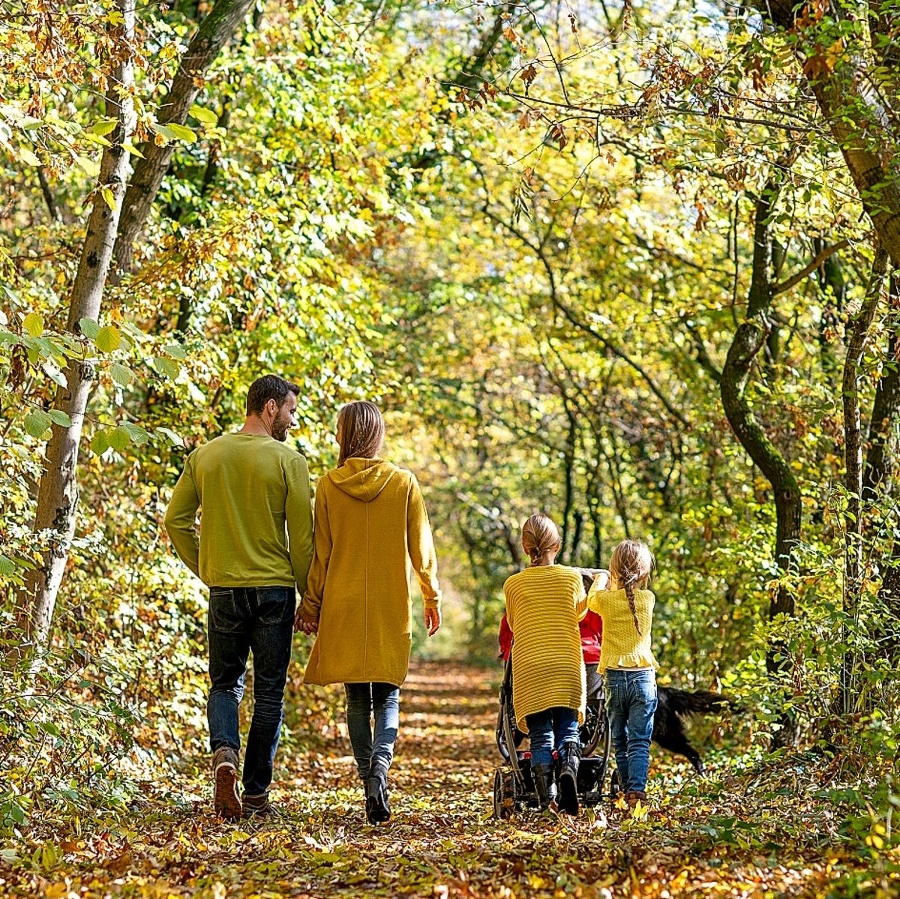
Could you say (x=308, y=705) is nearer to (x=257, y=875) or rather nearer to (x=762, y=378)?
(x=762, y=378)

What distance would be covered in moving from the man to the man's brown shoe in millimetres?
14

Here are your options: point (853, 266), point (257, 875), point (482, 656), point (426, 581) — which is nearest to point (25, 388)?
point (426, 581)

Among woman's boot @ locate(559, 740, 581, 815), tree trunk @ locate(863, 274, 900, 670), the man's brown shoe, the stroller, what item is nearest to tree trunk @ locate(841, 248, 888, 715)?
tree trunk @ locate(863, 274, 900, 670)

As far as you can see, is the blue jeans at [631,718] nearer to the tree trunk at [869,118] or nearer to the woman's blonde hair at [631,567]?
the woman's blonde hair at [631,567]

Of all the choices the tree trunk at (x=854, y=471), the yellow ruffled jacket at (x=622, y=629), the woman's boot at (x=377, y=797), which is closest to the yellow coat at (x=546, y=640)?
the yellow ruffled jacket at (x=622, y=629)

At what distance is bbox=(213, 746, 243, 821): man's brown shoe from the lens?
220 inches

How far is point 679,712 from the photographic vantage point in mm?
8625

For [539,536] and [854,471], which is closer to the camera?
[539,536]

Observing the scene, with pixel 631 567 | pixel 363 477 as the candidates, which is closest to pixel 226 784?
pixel 363 477

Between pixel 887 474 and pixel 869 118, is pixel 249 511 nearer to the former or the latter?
pixel 869 118

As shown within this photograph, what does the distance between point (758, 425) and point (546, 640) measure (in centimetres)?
353

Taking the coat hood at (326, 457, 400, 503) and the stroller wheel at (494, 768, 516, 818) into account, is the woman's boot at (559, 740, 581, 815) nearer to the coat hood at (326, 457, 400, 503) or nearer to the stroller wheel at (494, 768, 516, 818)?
the stroller wheel at (494, 768, 516, 818)

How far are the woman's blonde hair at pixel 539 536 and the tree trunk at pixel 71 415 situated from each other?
8.55 ft

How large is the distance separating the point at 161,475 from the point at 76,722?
4459 mm
